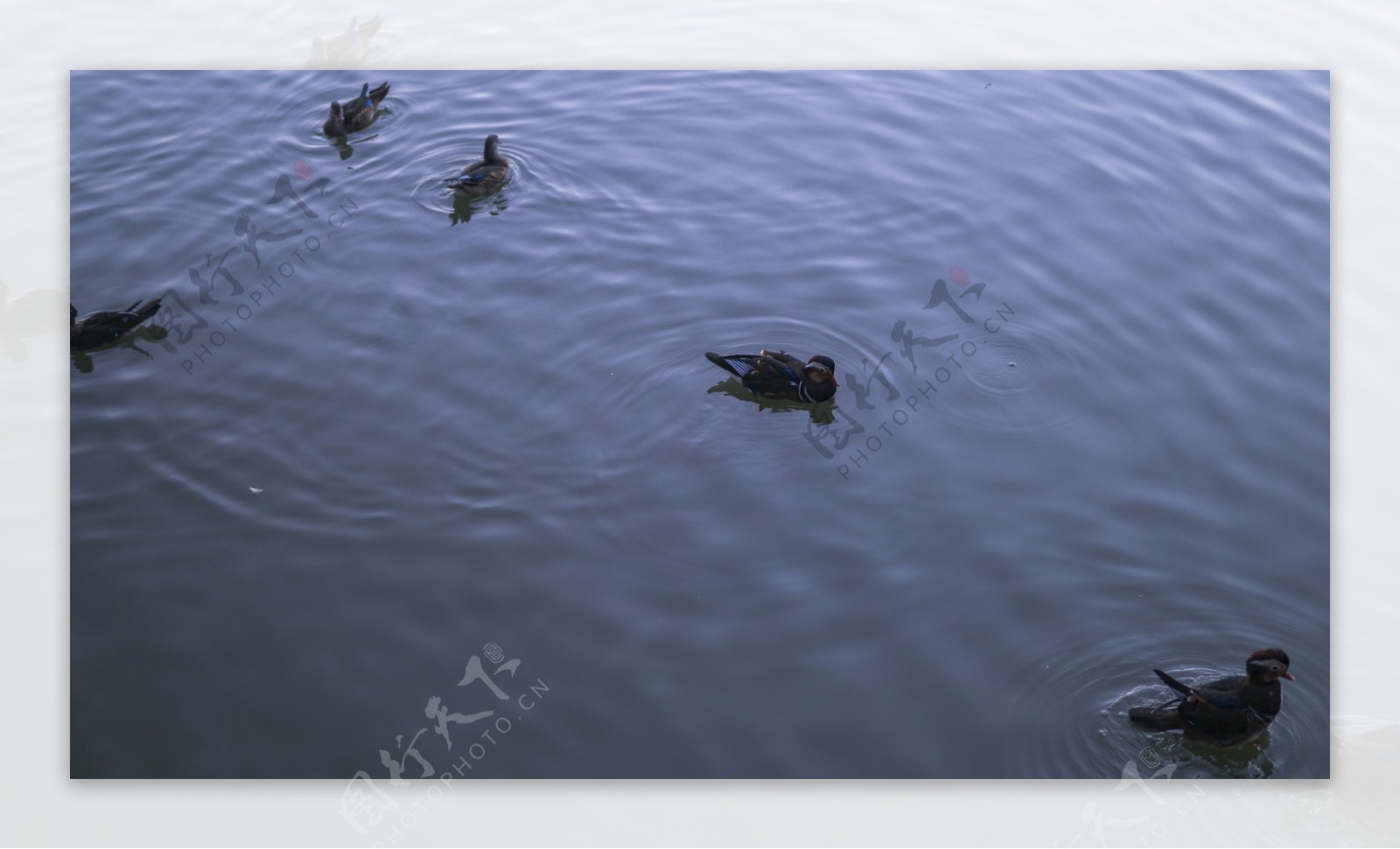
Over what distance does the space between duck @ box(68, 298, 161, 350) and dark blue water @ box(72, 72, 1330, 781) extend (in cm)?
12

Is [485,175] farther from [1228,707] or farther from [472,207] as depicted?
[1228,707]

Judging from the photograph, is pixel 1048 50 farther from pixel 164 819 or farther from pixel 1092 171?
Answer: pixel 164 819

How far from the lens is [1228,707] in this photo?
14.0 feet

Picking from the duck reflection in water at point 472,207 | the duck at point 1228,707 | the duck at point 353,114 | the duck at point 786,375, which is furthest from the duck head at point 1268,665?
the duck at point 353,114

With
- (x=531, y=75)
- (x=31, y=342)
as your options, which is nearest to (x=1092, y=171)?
(x=531, y=75)

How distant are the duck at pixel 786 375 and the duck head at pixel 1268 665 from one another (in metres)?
2.02

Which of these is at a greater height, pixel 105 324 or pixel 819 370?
pixel 105 324

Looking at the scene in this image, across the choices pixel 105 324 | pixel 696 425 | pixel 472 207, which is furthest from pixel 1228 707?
pixel 105 324

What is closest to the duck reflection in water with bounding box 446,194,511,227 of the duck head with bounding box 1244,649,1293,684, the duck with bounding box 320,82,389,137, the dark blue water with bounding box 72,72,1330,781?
the dark blue water with bounding box 72,72,1330,781

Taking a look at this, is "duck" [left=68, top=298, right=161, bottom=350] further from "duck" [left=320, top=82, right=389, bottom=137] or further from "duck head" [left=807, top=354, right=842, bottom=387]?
"duck head" [left=807, top=354, right=842, bottom=387]

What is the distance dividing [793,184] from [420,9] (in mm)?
2277

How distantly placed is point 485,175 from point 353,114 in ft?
2.88

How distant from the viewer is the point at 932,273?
6234mm

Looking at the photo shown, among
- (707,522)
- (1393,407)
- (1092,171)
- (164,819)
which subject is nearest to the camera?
(164,819)
